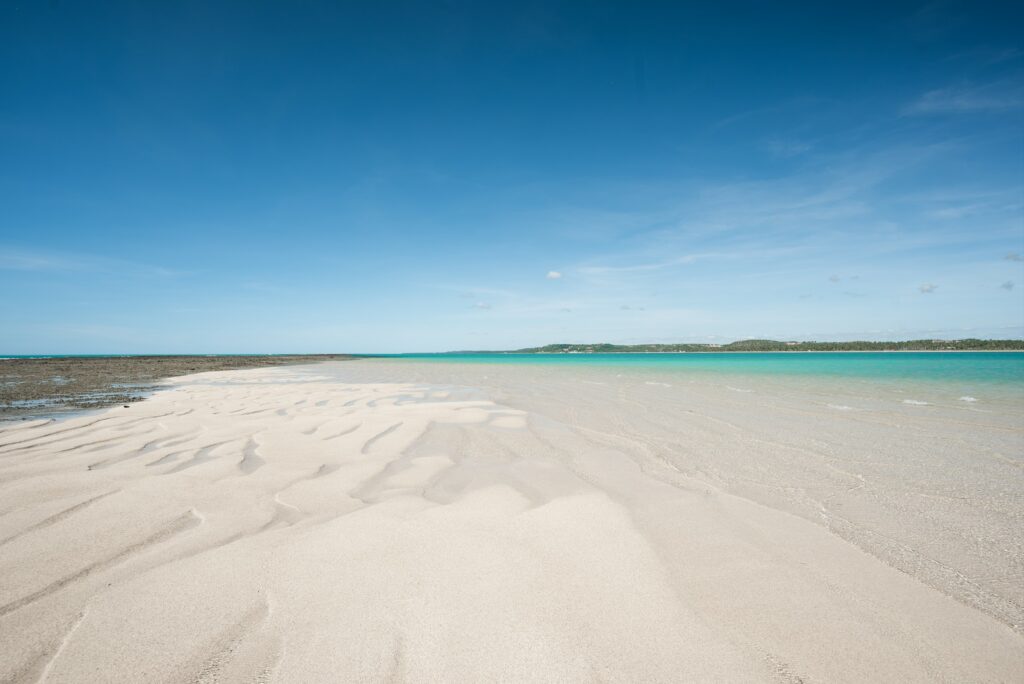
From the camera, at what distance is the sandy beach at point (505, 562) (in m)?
2.29

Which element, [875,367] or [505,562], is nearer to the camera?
[505,562]

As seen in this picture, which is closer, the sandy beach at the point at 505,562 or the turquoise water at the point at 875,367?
the sandy beach at the point at 505,562

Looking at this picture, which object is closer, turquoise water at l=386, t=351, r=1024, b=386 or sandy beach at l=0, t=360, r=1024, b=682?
sandy beach at l=0, t=360, r=1024, b=682

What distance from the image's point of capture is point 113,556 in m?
3.26

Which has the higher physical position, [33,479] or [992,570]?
[33,479]

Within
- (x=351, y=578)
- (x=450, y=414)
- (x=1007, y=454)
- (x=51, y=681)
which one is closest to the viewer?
(x=51, y=681)

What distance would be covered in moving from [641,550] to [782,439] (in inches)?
229

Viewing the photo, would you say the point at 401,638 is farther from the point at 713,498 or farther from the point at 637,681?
the point at 713,498

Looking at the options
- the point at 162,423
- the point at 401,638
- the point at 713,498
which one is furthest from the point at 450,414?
the point at 401,638

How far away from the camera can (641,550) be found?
3518mm

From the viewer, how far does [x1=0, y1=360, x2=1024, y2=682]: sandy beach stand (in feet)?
7.50

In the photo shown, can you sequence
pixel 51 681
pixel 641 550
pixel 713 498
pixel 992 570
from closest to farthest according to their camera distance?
pixel 51 681 < pixel 992 570 < pixel 641 550 < pixel 713 498

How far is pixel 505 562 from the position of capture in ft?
10.8

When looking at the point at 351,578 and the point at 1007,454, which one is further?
the point at 1007,454
